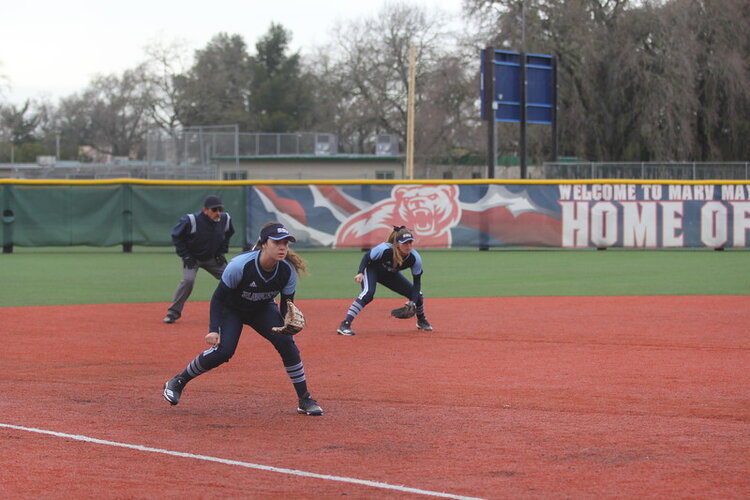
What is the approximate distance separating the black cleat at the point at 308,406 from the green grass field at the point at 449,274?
941 centimetres

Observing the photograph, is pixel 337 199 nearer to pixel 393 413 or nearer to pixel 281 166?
pixel 393 413

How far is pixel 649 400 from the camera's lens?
8.51m

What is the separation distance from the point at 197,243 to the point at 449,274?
918cm

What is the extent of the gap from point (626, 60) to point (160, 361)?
36279mm

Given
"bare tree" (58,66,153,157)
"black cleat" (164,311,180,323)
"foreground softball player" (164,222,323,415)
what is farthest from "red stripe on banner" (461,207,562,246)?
"bare tree" (58,66,153,157)

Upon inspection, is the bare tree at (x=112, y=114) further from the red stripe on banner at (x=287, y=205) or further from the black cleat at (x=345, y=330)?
the black cleat at (x=345, y=330)

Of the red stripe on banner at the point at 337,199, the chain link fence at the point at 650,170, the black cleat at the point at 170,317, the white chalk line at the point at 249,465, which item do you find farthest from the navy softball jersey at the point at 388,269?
the chain link fence at the point at 650,170

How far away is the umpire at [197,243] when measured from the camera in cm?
1345

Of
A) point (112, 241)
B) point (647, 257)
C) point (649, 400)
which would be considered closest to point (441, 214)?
point (647, 257)

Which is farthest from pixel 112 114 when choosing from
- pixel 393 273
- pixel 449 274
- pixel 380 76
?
pixel 393 273

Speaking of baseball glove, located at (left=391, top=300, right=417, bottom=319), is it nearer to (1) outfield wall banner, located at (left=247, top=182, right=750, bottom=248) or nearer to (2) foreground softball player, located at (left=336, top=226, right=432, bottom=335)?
(2) foreground softball player, located at (left=336, top=226, right=432, bottom=335)

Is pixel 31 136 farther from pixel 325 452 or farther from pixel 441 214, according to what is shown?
pixel 325 452

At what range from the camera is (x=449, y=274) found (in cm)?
2177

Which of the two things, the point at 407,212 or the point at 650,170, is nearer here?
the point at 407,212
